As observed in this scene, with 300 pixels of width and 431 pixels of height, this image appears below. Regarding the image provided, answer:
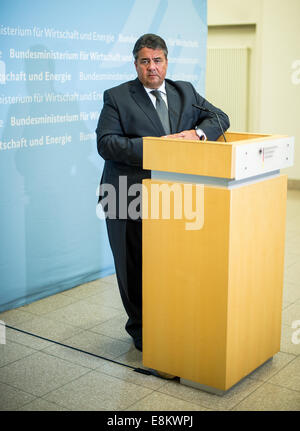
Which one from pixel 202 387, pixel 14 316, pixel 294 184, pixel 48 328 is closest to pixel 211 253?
pixel 202 387

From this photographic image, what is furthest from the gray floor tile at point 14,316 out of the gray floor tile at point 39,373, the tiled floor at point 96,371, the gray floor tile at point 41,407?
the gray floor tile at point 41,407

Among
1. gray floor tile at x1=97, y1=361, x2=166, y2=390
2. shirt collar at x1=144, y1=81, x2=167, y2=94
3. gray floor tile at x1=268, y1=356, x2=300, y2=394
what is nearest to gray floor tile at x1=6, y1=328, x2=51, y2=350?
gray floor tile at x1=97, y1=361, x2=166, y2=390

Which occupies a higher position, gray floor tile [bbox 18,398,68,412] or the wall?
the wall

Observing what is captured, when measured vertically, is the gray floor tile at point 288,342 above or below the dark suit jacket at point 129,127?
below

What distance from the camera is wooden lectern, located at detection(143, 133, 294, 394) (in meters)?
2.64

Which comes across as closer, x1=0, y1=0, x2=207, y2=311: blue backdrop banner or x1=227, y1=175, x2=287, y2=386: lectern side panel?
x1=227, y1=175, x2=287, y2=386: lectern side panel

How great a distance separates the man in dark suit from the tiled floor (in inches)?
13.4

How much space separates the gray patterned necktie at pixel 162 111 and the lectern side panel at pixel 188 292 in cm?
52

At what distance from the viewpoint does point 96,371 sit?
3150 mm

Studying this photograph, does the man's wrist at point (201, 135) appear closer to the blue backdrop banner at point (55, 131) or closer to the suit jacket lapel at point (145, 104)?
the suit jacket lapel at point (145, 104)

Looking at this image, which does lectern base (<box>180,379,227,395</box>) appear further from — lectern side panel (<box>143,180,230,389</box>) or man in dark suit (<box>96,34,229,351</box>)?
man in dark suit (<box>96,34,229,351</box>)

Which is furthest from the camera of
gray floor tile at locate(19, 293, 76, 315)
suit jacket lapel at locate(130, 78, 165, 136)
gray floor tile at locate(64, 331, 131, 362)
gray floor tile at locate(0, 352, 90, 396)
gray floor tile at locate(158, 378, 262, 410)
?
gray floor tile at locate(19, 293, 76, 315)

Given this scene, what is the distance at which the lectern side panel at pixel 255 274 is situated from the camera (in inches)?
107

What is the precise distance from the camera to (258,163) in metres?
2.72
